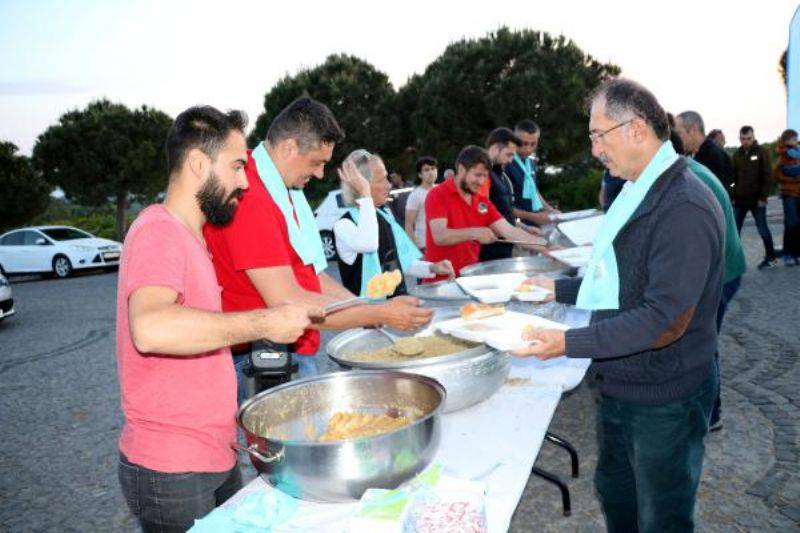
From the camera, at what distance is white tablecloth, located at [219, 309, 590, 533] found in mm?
1545

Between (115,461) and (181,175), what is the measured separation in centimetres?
339

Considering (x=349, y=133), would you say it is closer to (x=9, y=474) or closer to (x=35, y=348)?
(x=35, y=348)

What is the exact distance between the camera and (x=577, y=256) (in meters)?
3.58

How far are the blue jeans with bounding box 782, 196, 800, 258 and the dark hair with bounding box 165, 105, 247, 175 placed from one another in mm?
9269

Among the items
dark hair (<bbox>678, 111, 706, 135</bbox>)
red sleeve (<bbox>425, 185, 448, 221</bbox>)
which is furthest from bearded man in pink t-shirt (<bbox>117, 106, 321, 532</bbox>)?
dark hair (<bbox>678, 111, 706, 135</bbox>)

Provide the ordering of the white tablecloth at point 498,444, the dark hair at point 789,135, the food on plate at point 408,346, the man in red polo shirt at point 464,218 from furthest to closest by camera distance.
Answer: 1. the dark hair at point 789,135
2. the man in red polo shirt at point 464,218
3. the food on plate at point 408,346
4. the white tablecloth at point 498,444

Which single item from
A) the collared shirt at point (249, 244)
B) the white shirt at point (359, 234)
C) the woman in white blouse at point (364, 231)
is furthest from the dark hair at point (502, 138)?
the collared shirt at point (249, 244)

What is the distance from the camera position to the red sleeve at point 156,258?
1.48m

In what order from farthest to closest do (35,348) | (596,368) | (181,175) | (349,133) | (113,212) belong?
(113,212) < (349,133) < (35,348) < (596,368) < (181,175)

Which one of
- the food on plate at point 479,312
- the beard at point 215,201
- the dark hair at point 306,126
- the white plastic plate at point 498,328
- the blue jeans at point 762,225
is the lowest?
the blue jeans at point 762,225

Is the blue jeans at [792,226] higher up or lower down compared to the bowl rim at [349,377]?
lower down

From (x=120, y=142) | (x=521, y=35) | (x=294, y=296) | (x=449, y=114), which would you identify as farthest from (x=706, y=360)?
(x=120, y=142)

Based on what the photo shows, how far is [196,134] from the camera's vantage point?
5.63 feet

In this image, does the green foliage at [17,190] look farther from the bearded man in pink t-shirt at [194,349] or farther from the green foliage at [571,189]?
the bearded man in pink t-shirt at [194,349]
